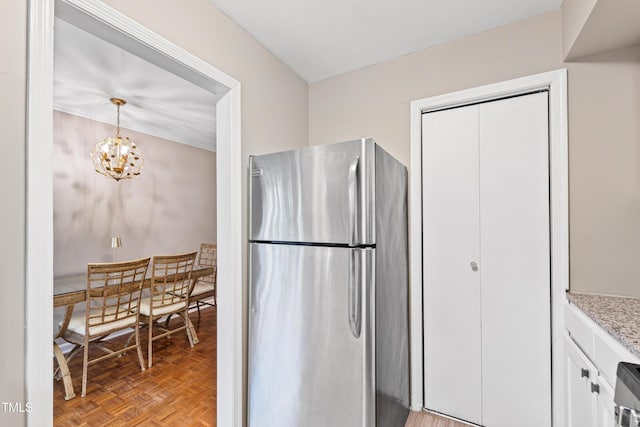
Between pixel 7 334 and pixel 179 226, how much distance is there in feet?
12.1

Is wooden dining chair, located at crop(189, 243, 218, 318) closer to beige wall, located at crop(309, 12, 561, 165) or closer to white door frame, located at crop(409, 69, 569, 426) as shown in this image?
beige wall, located at crop(309, 12, 561, 165)

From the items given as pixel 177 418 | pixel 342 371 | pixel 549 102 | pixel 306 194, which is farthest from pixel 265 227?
pixel 549 102

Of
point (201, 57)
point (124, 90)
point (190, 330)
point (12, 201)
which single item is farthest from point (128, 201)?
point (12, 201)

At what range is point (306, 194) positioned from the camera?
1.45 metres

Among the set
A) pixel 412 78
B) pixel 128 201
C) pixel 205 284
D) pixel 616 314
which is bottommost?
pixel 205 284

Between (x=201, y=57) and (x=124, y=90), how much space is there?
1.70 meters

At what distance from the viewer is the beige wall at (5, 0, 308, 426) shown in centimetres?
86

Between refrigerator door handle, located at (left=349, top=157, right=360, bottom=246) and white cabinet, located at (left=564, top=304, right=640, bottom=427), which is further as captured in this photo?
refrigerator door handle, located at (left=349, top=157, right=360, bottom=246)

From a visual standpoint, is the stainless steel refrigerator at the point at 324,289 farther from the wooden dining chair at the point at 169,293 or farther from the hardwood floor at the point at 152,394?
the wooden dining chair at the point at 169,293

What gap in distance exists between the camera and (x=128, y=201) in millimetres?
3660

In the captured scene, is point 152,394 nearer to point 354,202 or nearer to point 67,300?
point 67,300

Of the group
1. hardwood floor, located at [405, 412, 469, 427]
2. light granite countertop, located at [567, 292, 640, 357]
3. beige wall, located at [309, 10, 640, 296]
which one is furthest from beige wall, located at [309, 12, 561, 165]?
hardwood floor, located at [405, 412, 469, 427]

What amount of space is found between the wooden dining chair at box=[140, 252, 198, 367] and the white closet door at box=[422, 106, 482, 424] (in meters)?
2.32

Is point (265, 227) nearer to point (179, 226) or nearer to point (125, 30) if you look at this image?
point (125, 30)
